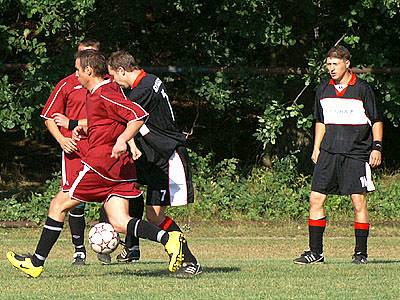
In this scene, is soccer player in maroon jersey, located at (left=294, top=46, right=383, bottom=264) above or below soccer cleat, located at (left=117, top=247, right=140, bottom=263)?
above

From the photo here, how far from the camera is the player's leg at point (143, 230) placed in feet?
30.7

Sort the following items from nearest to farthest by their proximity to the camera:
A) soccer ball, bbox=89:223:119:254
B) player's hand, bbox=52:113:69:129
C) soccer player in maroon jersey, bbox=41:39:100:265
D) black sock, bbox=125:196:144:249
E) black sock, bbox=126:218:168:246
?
black sock, bbox=126:218:168:246, soccer ball, bbox=89:223:119:254, soccer player in maroon jersey, bbox=41:39:100:265, player's hand, bbox=52:113:69:129, black sock, bbox=125:196:144:249

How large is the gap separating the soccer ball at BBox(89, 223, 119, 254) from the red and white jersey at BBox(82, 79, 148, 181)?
1.44 feet

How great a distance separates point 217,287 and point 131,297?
858 millimetres

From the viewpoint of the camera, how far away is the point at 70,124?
10.7 metres

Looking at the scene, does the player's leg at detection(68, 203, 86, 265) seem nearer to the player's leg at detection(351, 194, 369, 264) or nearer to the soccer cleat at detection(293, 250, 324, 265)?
the soccer cleat at detection(293, 250, 324, 265)

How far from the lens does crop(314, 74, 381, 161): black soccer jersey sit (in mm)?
11656

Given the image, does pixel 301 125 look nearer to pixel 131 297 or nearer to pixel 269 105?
pixel 269 105

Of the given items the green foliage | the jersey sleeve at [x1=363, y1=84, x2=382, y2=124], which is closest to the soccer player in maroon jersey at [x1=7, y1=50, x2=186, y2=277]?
the jersey sleeve at [x1=363, y1=84, x2=382, y2=124]

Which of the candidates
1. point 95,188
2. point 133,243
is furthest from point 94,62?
point 133,243

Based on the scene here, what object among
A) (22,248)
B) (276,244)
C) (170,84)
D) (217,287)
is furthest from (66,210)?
(170,84)

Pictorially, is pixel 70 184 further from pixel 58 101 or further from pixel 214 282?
pixel 214 282

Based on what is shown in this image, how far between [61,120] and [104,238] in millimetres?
1460

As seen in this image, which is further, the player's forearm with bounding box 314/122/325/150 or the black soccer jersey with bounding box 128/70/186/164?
the player's forearm with bounding box 314/122/325/150
